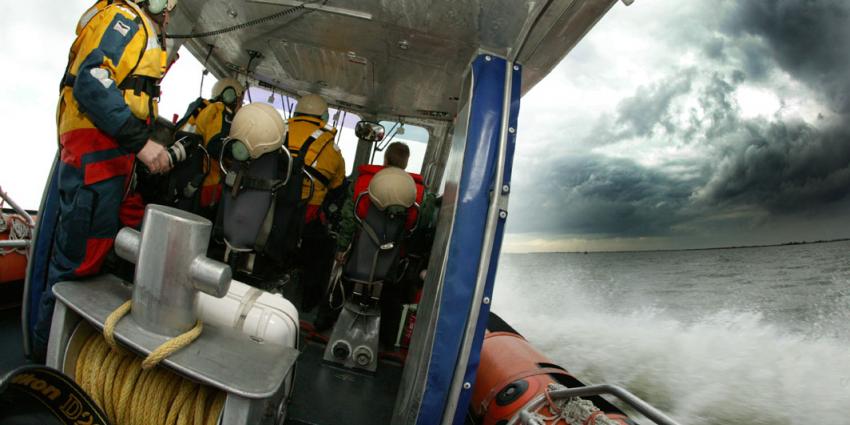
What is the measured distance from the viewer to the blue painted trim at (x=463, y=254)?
1.64 m

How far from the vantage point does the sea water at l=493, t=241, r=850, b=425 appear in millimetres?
9479

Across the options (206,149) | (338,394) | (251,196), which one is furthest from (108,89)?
(338,394)

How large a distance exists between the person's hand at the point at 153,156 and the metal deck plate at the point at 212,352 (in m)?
0.57

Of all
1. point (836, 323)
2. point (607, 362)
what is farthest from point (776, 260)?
point (607, 362)

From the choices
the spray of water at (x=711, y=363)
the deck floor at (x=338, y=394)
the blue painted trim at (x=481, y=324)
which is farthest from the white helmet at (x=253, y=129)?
the spray of water at (x=711, y=363)

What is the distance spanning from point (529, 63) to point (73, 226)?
7.99 feet

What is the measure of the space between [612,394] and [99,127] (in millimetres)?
2101

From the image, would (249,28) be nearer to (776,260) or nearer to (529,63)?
(529,63)

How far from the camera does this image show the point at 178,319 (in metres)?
1.09

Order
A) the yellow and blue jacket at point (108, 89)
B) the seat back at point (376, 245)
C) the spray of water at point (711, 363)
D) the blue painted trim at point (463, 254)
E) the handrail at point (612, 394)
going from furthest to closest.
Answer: the spray of water at point (711, 363)
the seat back at point (376, 245)
the blue painted trim at point (463, 254)
the yellow and blue jacket at point (108, 89)
the handrail at point (612, 394)

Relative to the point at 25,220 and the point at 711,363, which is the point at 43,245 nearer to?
the point at 25,220

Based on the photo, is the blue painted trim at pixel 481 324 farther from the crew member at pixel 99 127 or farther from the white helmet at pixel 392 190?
the crew member at pixel 99 127

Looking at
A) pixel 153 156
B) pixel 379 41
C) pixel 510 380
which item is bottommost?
pixel 510 380

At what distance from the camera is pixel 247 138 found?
2.20m
